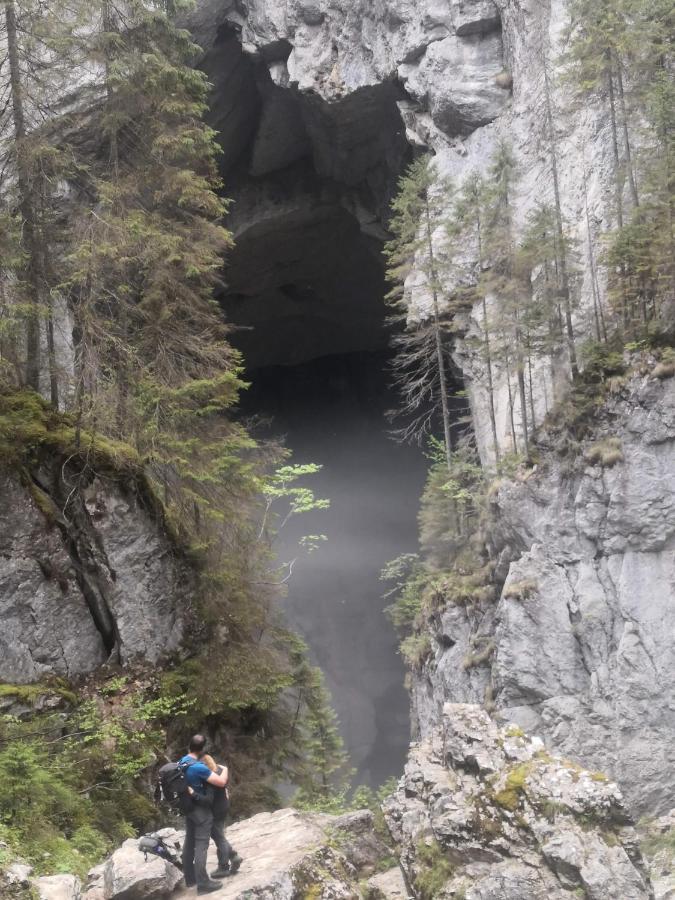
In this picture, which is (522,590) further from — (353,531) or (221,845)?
(353,531)

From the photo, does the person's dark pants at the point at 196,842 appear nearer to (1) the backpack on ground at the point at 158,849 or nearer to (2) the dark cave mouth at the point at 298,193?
(1) the backpack on ground at the point at 158,849

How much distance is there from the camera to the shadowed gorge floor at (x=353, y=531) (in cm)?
3036

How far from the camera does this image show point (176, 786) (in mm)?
6312

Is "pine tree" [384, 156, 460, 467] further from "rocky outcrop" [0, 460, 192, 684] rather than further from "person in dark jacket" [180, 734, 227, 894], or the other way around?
"person in dark jacket" [180, 734, 227, 894]

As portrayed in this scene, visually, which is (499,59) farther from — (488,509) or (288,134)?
(488,509)

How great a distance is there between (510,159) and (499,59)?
3.99 metres

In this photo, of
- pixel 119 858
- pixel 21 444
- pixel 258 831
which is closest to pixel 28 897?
pixel 119 858

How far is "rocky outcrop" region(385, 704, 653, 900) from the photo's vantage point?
6.28m

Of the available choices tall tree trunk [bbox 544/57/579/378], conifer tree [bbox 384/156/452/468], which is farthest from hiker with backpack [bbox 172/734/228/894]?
conifer tree [bbox 384/156/452/468]

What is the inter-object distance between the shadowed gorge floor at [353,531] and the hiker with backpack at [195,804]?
78.5 feet

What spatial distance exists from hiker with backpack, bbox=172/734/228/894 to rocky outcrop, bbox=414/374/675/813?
11.1 meters

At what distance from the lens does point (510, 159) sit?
21406 millimetres

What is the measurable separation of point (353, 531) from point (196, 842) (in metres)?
28.5

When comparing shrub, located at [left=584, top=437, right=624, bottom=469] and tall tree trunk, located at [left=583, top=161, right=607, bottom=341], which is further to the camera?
tall tree trunk, located at [left=583, top=161, right=607, bottom=341]
